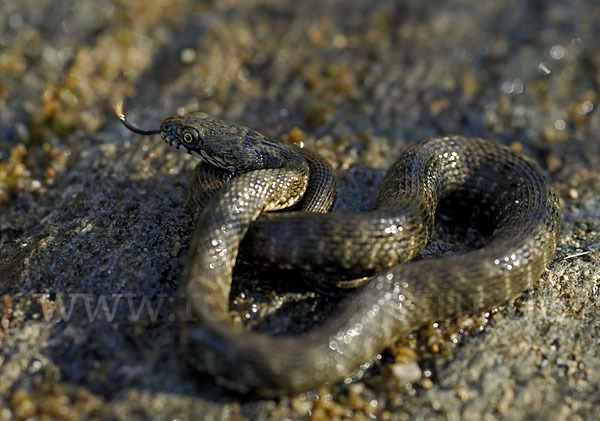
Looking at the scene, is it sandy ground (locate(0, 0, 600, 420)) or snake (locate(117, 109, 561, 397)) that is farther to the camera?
sandy ground (locate(0, 0, 600, 420))

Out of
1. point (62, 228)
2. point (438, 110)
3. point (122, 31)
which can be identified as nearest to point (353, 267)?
point (62, 228)

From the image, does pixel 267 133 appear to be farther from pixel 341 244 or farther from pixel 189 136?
pixel 341 244

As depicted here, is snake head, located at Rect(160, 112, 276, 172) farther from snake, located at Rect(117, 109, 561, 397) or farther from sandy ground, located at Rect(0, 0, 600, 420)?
sandy ground, located at Rect(0, 0, 600, 420)

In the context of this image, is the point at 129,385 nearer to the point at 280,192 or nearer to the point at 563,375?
the point at 280,192

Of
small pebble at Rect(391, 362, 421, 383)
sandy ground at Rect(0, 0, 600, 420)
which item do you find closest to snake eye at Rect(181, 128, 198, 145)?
sandy ground at Rect(0, 0, 600, 420)

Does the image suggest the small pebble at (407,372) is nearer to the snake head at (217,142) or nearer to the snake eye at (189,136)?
the snake head at (217,142)

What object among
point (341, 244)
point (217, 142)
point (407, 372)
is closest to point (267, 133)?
point (217, 142)
